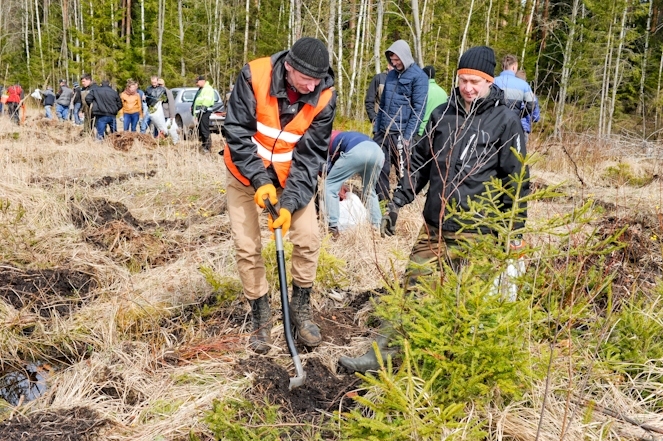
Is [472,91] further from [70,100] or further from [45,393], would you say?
[70,100]

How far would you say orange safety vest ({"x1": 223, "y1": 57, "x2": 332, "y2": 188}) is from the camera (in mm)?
2848

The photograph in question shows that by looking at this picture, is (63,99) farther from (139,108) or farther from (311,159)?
(311,159)

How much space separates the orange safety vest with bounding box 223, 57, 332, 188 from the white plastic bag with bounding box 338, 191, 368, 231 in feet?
5.80

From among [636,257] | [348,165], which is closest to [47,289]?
[348,165]

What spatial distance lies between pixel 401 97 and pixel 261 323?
3.27m

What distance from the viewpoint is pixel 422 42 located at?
19531 millimetres

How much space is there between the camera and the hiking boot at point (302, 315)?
3.16m

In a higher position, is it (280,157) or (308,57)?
(308,57)

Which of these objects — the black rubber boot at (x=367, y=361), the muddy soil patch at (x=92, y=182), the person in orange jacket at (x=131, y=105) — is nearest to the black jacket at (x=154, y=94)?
the person in orange jacket at (x=131, y=105)

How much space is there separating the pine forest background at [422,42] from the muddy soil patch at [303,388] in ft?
46.3

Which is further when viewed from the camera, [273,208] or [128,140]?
[128,140]

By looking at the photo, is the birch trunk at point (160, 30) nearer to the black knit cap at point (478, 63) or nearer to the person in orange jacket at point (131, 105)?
the person in orange jacket at point (131, 105)

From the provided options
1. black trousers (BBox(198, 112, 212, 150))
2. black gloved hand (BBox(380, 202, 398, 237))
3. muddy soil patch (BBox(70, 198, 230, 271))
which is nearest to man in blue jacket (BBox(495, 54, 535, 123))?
black gloved hand (BBox(380, 202, 398, 237))

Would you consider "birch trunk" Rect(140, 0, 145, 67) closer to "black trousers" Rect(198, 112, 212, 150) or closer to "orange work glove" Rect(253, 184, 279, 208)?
"black trousers" Rect(198, 112, 212, 150)
